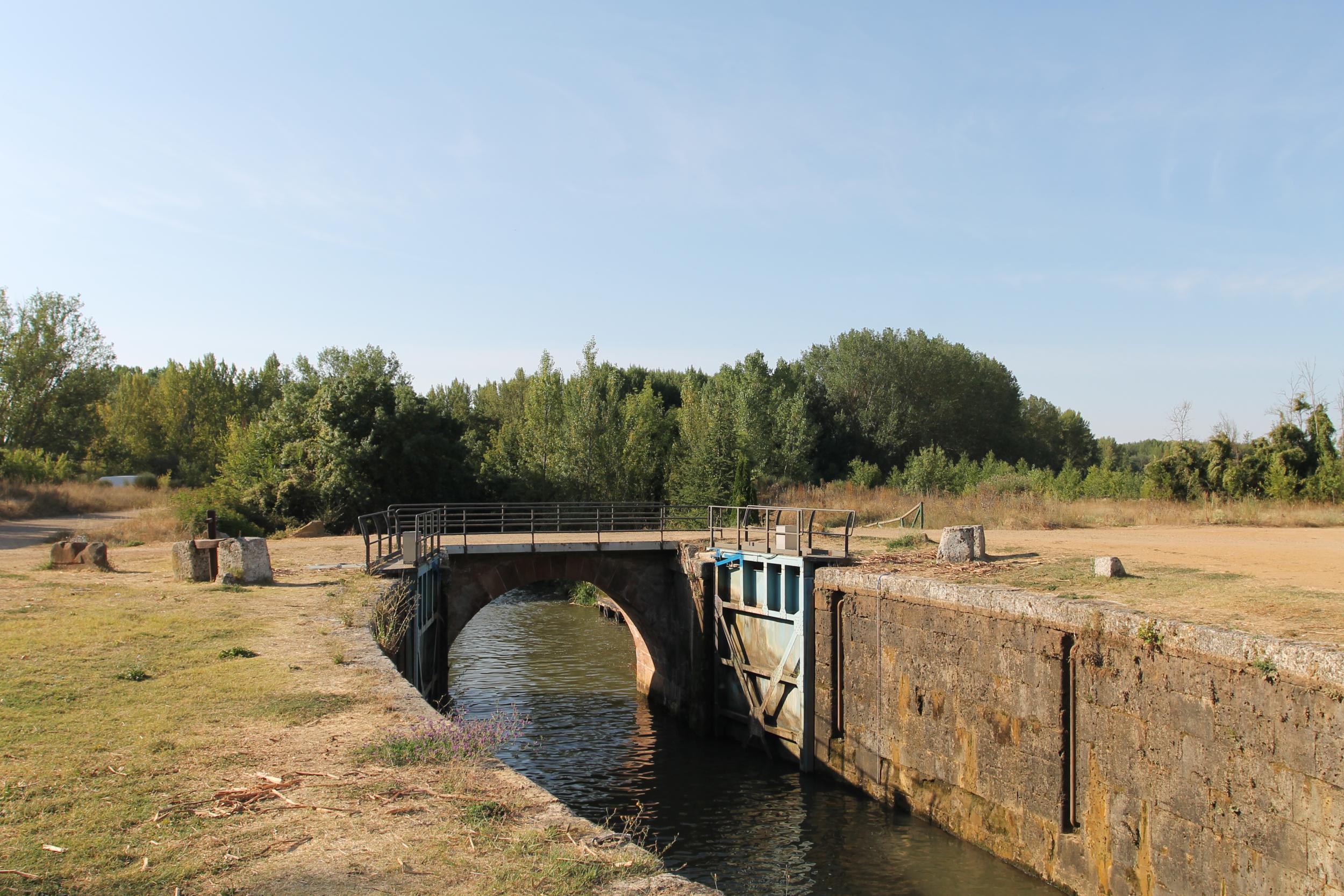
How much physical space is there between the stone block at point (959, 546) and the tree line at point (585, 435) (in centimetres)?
1718

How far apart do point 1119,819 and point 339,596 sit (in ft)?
37.5

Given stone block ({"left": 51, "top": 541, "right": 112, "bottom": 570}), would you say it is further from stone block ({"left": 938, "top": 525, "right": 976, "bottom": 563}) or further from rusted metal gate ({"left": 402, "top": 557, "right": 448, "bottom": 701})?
stone block ({"left": 938, "top": 525, "right": 976, "bottom": 563})

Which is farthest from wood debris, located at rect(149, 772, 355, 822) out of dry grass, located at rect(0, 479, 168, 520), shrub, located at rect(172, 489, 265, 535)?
dry grass, located at rect(0, 479, 168, 520)

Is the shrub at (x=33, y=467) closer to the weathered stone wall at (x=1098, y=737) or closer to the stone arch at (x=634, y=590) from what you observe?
the stone arch at (x=634, y=590)

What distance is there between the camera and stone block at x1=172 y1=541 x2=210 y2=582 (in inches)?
672

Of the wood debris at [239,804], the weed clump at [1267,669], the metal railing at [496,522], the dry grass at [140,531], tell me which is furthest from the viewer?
the dry grass at [140,531]

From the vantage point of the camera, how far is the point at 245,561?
16859mm

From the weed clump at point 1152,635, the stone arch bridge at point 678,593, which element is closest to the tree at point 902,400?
the stone arch bridge at point 678,593

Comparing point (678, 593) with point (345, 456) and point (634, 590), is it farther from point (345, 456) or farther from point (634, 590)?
point (345, 456)

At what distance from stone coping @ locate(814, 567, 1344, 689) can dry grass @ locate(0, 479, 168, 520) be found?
32855 millimetres

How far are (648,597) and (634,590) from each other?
414 millimetres

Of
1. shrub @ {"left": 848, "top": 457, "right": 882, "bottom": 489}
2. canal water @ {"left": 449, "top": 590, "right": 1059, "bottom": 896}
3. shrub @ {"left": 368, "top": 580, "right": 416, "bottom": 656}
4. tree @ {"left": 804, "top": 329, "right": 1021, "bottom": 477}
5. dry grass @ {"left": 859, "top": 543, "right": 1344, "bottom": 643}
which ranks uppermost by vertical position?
tree @ {"left": 804, "top": 329, "right": 1021, "bottom": 477}

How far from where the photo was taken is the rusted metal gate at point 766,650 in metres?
18.3

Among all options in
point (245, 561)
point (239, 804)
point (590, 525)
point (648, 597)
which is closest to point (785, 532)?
point (648, 597)
